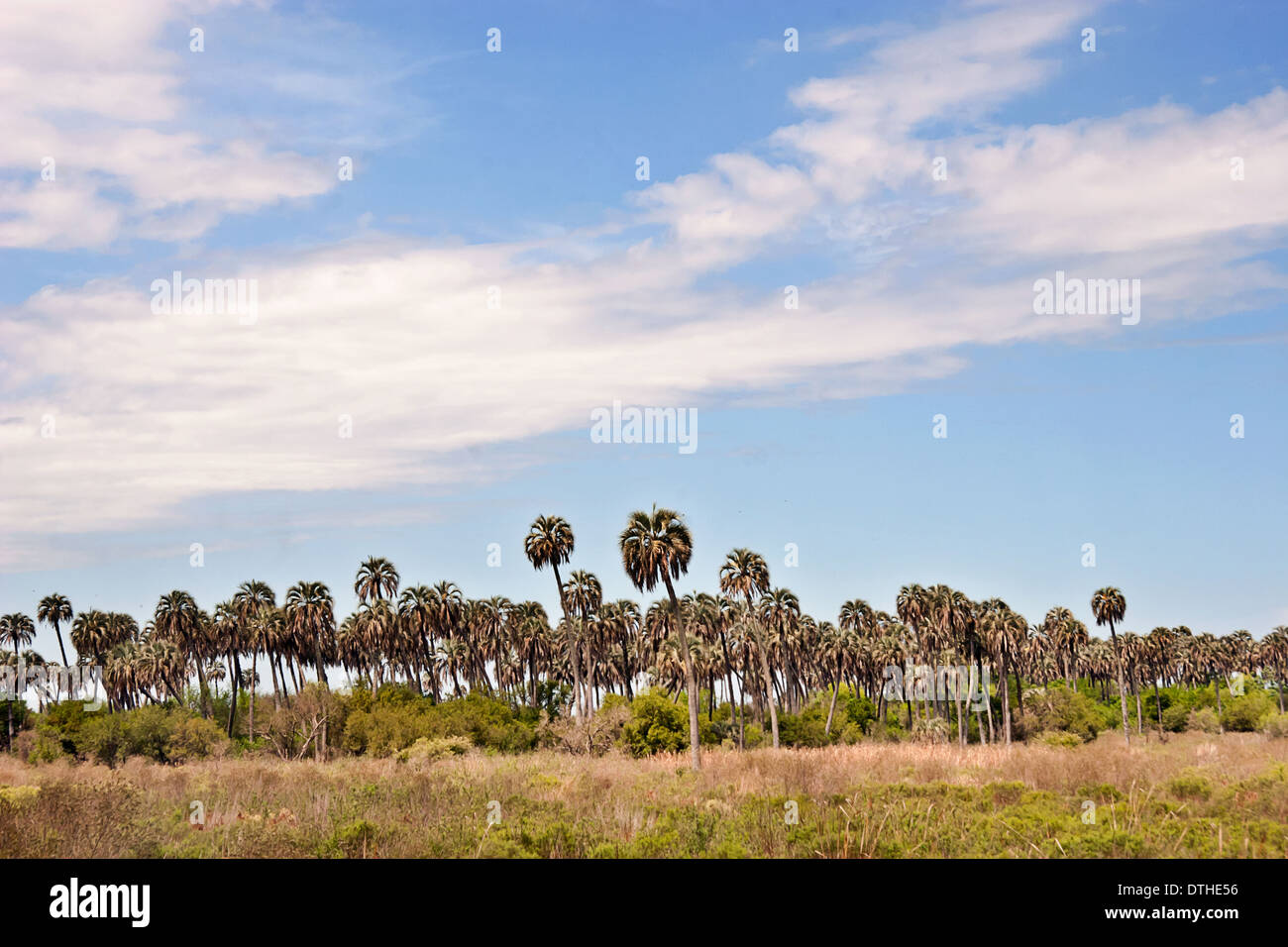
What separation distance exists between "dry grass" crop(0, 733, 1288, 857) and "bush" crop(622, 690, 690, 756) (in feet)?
78.1

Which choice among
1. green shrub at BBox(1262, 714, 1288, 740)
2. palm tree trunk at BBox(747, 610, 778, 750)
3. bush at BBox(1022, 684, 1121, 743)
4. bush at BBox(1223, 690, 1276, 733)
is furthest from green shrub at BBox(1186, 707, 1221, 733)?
palm tree trunk at BBox(747, 610, 778, 750)

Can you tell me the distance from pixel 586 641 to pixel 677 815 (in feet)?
229

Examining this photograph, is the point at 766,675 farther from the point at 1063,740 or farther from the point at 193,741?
the point at 193,741

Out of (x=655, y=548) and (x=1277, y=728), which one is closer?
(x=655, y=548)

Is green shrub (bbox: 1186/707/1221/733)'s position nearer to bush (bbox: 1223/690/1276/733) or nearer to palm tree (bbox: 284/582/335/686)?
bush (bbox: 1223/690/1276/733)

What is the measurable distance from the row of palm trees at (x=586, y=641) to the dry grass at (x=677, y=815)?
4094cm

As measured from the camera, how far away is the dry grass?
21.9 m

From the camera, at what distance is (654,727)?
63.1 meters

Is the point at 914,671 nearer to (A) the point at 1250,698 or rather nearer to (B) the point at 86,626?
(A) the point at 1250,698

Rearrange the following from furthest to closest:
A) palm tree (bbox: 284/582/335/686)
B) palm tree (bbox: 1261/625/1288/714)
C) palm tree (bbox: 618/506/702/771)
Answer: palm tree (bbox: 1261/625/1288/714) → palm tree (bbox: 284/582/335/686) → palm tree (bbox: 618/506/702/771)

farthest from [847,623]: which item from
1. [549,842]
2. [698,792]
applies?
[549,842]

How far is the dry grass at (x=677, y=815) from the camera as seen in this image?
21.9m

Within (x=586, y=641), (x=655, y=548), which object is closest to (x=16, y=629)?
(x=586, y=641)

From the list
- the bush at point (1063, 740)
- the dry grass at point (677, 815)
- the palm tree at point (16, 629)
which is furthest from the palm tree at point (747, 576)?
the palm tree at point (16, 629)
